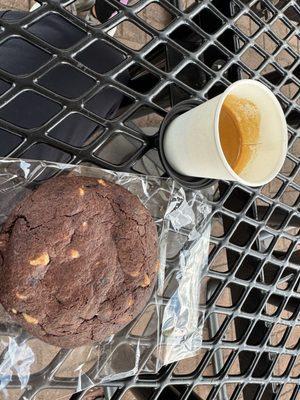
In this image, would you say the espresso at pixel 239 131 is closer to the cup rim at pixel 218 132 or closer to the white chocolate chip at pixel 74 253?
the cup rim at pixel 218 132

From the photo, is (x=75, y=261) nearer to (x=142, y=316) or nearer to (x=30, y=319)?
(x=30, y=319)

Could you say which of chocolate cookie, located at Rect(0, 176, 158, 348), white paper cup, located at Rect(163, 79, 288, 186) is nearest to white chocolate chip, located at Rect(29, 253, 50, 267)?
chocolate cookie, located at Rect(0, 176, 158, 348)

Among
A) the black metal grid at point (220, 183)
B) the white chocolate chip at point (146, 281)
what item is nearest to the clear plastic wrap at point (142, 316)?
the black metal grid at point (220, 183)

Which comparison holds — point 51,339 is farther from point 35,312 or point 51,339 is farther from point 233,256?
point 233,256

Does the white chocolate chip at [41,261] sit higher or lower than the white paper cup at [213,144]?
lower

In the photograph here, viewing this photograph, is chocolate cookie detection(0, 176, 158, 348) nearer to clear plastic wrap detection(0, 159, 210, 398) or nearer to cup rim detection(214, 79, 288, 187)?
clear plastic wrap detection(0, 159, 210, 398)

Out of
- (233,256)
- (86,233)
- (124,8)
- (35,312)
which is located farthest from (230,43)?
(35,312)

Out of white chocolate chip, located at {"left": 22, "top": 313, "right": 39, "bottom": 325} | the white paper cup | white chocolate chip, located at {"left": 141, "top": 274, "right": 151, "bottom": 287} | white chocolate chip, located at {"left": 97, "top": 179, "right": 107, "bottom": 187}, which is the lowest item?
white chocolate chip, located at {"left": 22, "top": 313, "right": 39, "bottom": 325}
